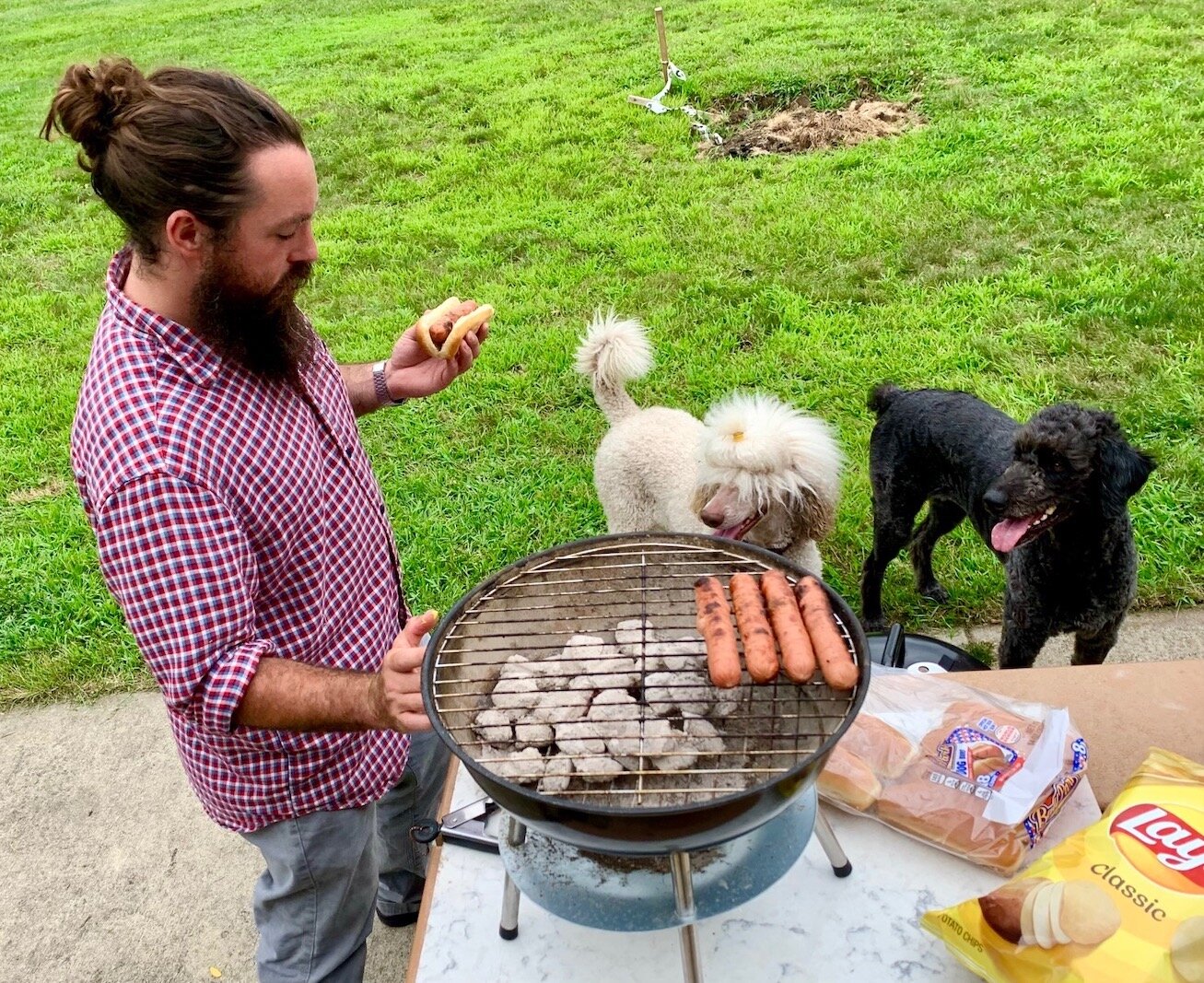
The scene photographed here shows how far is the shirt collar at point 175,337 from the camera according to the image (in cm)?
168

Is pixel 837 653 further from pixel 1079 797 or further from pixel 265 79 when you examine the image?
pixel 265 79

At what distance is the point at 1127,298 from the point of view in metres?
4.99

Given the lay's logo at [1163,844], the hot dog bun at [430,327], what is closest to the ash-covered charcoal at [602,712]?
the lay's logo at [1163,844]

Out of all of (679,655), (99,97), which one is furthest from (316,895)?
(99,97)

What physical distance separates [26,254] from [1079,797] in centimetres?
876

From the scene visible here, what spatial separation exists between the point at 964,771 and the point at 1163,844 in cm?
41

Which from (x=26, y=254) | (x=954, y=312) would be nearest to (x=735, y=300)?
(x=954, y=312)

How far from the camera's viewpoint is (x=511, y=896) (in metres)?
1.70

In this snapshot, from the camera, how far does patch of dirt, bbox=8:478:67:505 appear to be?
4758 millimetres

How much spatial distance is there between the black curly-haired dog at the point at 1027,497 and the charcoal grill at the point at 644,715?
1.40 meters

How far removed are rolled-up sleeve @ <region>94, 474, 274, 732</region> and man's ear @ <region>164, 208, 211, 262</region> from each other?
0.46 metres

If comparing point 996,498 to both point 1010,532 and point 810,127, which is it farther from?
point 810,127

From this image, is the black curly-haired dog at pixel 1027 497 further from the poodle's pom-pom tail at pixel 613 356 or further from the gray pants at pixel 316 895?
the gray pants at pixel 316 895

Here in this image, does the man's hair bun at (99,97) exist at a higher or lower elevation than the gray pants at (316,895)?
higher
